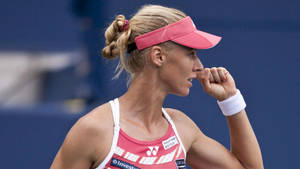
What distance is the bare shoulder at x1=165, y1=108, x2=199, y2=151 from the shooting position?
2.08 meters

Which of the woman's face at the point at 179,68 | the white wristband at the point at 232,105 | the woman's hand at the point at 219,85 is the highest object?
the woman's face at the point at 179,68

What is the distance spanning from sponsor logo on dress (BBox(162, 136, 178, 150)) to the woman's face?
0.19m

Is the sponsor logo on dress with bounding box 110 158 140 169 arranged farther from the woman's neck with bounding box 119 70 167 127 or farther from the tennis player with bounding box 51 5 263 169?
the woman's neck with bounding box 119 70 167 127

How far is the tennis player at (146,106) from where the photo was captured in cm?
186

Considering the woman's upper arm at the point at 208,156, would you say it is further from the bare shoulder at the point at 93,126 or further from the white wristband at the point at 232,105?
the bare shoulder at the point at 93,126

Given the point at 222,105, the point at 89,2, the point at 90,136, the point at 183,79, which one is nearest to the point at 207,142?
the point at 222,105

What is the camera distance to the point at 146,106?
6.62 feet

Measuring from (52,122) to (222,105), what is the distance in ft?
5.32

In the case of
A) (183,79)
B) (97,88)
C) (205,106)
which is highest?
(183,79)

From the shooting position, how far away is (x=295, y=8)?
Answer: 12.1 feet

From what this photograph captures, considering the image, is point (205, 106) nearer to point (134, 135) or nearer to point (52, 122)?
point (52, 122)

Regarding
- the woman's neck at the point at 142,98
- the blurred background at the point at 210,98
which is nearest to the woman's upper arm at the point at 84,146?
the woman's neck at the point at 142,98

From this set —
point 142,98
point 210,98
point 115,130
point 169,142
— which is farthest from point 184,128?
Result: point 210,98

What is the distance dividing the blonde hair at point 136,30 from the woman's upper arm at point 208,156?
42 centimetres
